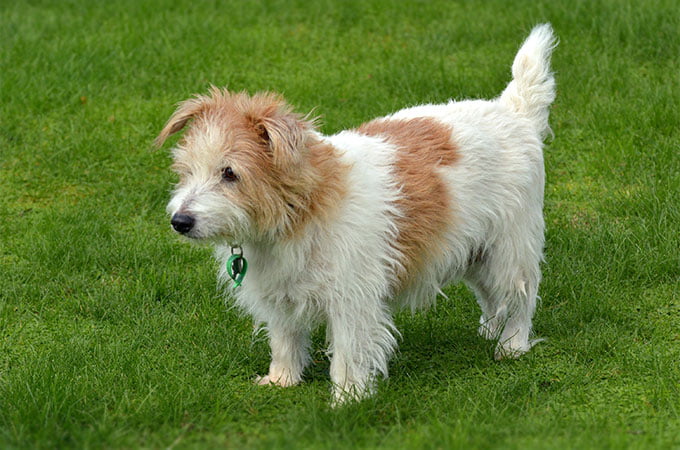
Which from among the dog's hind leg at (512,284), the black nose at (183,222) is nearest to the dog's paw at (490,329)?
the dog's hind leg at (512,284)

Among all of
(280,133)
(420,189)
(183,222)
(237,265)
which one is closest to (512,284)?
(420,189)

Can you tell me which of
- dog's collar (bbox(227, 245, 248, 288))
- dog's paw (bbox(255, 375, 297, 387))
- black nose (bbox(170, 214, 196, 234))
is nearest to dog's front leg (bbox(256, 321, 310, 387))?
dog's paw (bbox(255, 375, 297, 387))

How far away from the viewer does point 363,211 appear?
4.45 meters

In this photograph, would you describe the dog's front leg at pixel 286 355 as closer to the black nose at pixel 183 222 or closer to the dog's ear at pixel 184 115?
the black nose at pixel 183 222

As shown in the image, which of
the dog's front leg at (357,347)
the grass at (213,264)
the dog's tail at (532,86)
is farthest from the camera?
the dog's tail at (532,86)

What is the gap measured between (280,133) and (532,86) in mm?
1735

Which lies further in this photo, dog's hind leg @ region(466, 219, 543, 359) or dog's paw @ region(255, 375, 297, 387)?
dog's hind leg @ region(466, 219, 543, 359)

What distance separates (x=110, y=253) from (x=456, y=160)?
8.29ft

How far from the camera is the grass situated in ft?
14.1

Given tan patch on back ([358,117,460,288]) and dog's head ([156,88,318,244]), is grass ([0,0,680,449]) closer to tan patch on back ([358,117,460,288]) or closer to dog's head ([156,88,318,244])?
tan patch on back ([358,117,460,288])

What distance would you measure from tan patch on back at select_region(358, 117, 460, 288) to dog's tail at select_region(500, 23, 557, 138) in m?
0.57

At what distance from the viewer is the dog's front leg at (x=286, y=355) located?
482 cm

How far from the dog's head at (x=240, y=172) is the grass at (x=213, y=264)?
0.87 metres

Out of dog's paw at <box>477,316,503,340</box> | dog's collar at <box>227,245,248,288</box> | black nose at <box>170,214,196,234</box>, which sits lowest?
dog's paw at <box>477,316,503,340</box>
